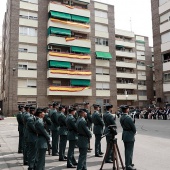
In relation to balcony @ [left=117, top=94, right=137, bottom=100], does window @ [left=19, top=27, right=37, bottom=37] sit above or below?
above

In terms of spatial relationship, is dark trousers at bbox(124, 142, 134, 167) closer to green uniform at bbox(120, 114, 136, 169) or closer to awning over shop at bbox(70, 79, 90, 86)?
green uniform at bbox(120, 114, 136, 169)

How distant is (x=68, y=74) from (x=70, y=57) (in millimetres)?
3103

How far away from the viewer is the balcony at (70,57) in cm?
3884

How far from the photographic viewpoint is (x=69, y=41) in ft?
134

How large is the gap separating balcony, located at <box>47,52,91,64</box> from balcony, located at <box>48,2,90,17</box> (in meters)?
7.72

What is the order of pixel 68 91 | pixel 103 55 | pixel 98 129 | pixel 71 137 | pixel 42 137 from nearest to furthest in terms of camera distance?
pixel 42 137, pixel 71 137, pixel 98 129, pixel 68 91, pixel 103 55

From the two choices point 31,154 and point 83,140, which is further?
point 31,154

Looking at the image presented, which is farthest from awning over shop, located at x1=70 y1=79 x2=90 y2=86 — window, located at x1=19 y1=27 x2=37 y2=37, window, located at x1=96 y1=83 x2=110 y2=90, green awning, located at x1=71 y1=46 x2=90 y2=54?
window, located at x1=19 y1=27 x2=37 y2=37

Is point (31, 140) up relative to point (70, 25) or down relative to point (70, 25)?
down

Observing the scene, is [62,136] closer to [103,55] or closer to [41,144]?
[41,144]

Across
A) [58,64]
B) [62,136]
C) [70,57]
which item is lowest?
[62,136]

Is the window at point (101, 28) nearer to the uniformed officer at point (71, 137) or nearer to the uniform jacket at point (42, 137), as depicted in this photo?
the uniformed officer at point (71, 137)

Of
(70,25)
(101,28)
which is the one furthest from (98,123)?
(101,28)

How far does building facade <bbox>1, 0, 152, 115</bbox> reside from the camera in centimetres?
3734
